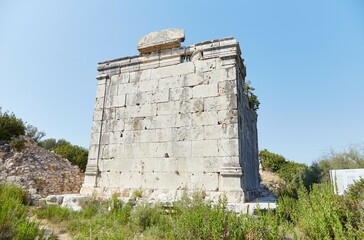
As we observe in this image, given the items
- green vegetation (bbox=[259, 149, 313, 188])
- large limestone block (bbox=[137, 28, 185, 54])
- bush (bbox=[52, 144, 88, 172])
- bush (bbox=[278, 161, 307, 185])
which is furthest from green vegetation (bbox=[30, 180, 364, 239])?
green vegetation (bbox=[259, 149, 313, 188])

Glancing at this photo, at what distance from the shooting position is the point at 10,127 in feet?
34.0

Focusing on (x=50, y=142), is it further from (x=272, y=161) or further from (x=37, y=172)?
(x=272, y=161)

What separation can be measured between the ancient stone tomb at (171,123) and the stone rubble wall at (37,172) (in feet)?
8.43

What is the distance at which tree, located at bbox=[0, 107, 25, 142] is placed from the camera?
398 inches

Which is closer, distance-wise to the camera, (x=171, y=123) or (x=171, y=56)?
(x=171, y=123)

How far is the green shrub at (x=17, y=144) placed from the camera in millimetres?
9578

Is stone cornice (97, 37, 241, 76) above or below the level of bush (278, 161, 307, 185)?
above

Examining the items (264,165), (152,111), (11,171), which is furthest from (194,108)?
(264,165)

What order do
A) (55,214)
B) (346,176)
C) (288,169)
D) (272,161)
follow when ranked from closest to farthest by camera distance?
(55,214) → (346,176) → (288,169) → (272,161)

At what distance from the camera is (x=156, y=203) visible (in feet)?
16.4

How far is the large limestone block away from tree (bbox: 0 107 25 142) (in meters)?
7.44

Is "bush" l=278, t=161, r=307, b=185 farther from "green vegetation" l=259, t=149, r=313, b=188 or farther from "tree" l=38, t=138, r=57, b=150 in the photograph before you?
"tree" l=38, t=138, r=57, b=150

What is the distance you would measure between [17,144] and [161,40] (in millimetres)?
7530

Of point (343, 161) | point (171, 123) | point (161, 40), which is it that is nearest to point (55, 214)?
point (171, 123)
